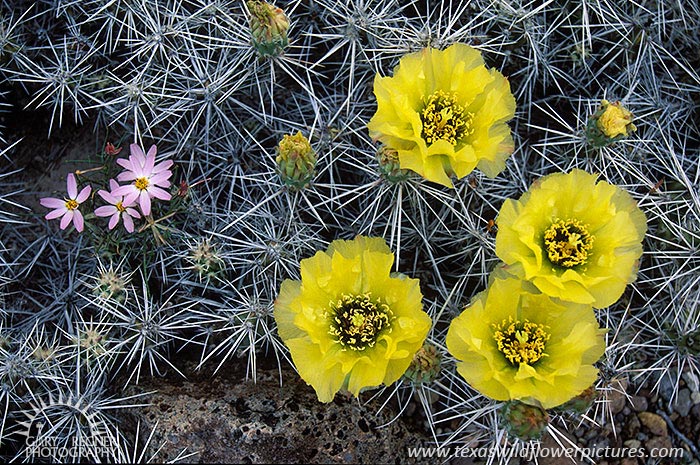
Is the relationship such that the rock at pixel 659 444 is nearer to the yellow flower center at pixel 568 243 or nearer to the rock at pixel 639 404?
the rock at pixel 639 404

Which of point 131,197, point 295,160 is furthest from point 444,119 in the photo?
point 131,197

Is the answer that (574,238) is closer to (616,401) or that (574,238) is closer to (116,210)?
(616,401)

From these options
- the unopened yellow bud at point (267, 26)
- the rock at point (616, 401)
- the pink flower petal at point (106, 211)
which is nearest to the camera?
the unopened yellow bud at point (267, 26)

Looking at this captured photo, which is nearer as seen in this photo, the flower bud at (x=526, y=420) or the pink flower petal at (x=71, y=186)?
the flower bud at (x=526, y=420)

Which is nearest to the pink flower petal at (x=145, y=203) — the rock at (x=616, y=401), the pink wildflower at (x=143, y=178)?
the pink wildflower at (x=143, y=178)

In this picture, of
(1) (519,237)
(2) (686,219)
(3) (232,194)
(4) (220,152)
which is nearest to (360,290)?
(1) (519,237)

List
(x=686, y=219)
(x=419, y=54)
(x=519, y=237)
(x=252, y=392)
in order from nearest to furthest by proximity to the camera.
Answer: (x=519, y=237) < (x=419, y=54) < (x=252, y=392) < (x=686, y=219)

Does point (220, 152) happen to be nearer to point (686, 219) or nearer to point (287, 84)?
point (287, 84)
